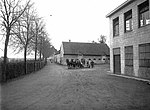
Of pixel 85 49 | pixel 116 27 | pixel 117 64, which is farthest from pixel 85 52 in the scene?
pixel 117 64

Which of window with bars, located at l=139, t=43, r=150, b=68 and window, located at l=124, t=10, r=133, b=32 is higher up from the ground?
window, located at l=124, t=10, r=133, b=32

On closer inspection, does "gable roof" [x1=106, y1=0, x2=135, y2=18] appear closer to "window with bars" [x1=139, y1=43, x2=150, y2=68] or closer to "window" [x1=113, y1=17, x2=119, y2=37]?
"window" [x1=113, y1=17, x2=119, y2=37]

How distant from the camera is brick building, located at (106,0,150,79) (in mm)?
13898

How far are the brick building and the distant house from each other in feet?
107

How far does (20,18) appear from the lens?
50.1ft

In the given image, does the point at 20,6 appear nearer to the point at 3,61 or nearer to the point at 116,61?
the point at 3,61

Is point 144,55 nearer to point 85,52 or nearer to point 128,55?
point 128,55

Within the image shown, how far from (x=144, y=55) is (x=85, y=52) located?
41572 mm

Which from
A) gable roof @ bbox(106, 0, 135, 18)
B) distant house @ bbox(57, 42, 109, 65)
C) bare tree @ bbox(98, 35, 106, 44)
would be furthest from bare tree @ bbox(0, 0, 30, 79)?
bare tree @ bbox(98, 35, 106, 44)

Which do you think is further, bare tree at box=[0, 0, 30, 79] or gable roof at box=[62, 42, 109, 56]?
gable roof at box=[62, 42, 109, 56]

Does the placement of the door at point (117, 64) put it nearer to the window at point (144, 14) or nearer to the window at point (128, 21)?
the window at point (128, 21)

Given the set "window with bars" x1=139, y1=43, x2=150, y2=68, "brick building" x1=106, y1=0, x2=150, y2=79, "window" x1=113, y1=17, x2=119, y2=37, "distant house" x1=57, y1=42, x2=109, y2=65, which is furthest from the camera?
"distant house" x1=57, y1=42, x2=109, y2=65

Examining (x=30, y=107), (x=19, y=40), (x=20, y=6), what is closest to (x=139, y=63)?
(x=30, y=107)

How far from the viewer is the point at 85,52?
182 feet
